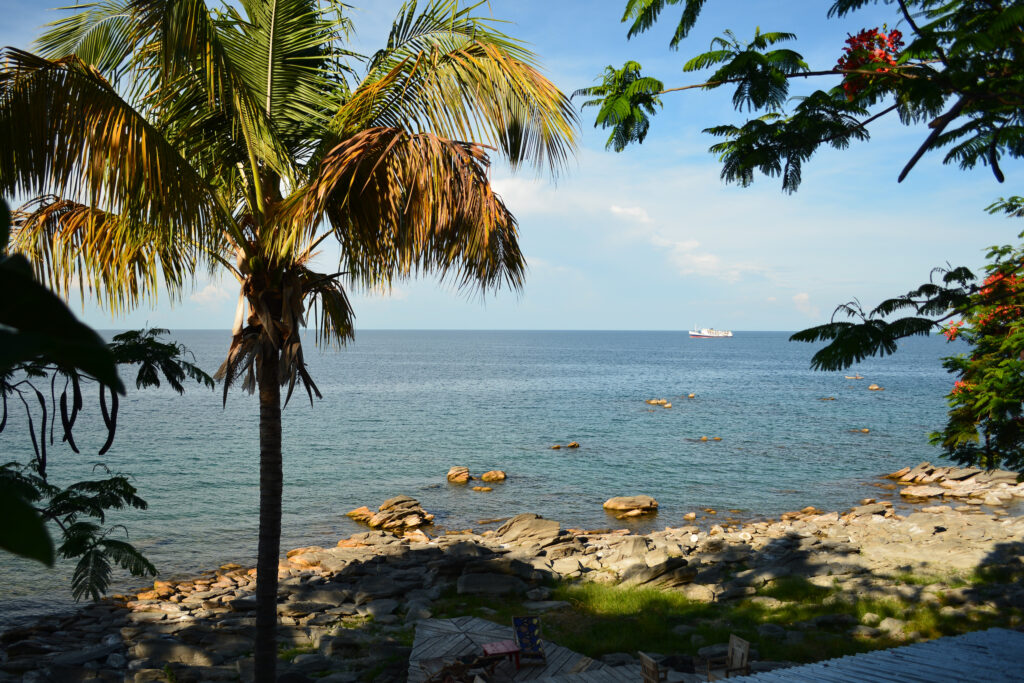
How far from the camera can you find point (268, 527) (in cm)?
830

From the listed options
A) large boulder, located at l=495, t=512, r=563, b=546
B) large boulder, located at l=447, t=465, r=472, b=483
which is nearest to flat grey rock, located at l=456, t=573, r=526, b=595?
large boulder, located at l=495, t=512, r=563, b=546

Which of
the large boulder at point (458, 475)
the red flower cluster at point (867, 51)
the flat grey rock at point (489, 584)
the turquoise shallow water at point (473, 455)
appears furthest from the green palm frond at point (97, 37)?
the large boulder at point (458, 475)

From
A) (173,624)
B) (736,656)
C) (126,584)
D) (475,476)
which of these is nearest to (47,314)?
(736,656)

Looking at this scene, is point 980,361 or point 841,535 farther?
point 841,535

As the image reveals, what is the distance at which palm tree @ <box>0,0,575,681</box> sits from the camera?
6.51 meters

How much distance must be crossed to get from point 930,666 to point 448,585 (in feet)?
43.4

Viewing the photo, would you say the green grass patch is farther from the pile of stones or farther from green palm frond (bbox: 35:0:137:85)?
the pile of stones

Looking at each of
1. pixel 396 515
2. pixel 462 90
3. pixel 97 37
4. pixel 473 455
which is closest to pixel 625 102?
pixel 462 90

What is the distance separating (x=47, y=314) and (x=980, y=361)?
20.8 meters

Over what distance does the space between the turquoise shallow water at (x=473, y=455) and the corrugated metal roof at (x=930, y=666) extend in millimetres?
20183

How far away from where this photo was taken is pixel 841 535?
74.7ft

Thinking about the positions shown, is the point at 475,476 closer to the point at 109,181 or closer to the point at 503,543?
the point at 503,543

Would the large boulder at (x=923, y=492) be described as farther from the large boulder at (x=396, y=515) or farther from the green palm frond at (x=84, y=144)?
the green palm frond at (x=84, y=144)

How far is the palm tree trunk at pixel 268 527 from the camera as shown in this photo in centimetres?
827
